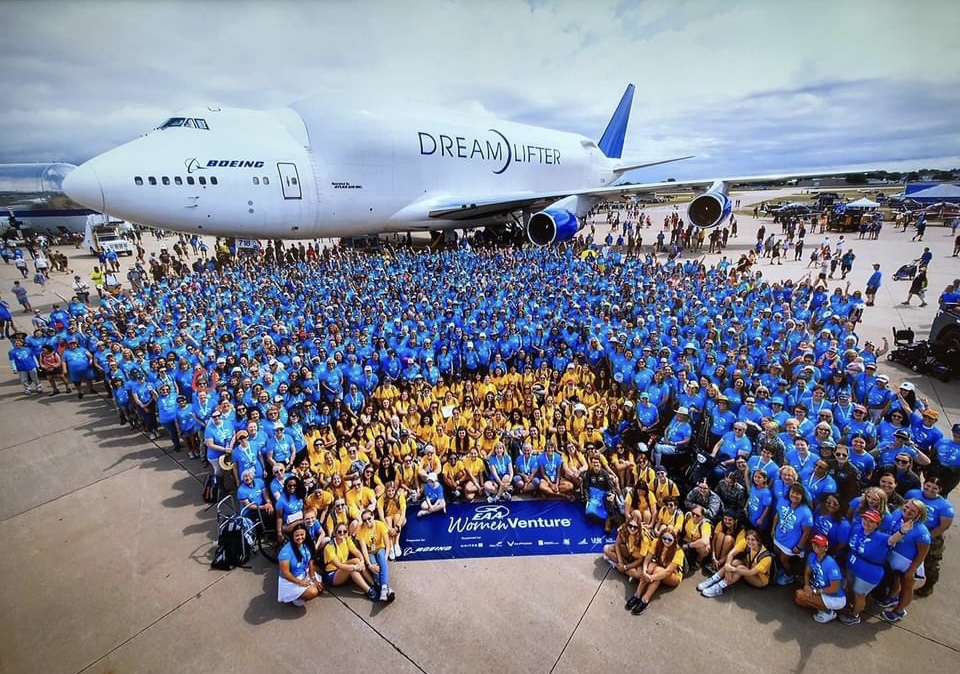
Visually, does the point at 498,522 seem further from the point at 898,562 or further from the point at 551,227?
the point at 551,227

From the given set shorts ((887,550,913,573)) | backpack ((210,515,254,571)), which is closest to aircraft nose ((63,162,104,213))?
backpack ((210,515,254,571))

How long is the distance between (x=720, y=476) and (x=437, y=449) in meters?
4.23

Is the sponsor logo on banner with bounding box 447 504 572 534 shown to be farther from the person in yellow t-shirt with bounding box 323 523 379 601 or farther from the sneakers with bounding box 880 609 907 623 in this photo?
the sneakers with bounding box 880 609 907 623

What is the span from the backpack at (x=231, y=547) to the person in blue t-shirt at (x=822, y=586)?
21.1 ft

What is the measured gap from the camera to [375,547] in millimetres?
5359

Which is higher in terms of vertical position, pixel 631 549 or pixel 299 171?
pixel 299 171


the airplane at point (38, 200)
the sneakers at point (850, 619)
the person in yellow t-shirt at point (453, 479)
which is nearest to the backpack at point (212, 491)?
the person in yellow t-shirt at point (453, 479)

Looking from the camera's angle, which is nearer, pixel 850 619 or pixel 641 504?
pixel 850 619

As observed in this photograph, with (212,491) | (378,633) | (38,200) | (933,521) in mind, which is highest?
(38,200)

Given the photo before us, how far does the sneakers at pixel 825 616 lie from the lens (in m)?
4.45

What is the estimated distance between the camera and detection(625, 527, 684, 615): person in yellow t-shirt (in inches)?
188

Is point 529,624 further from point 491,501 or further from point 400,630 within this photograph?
point 491,501

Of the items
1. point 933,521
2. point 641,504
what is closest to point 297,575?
point 641,504

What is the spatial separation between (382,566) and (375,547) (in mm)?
298
